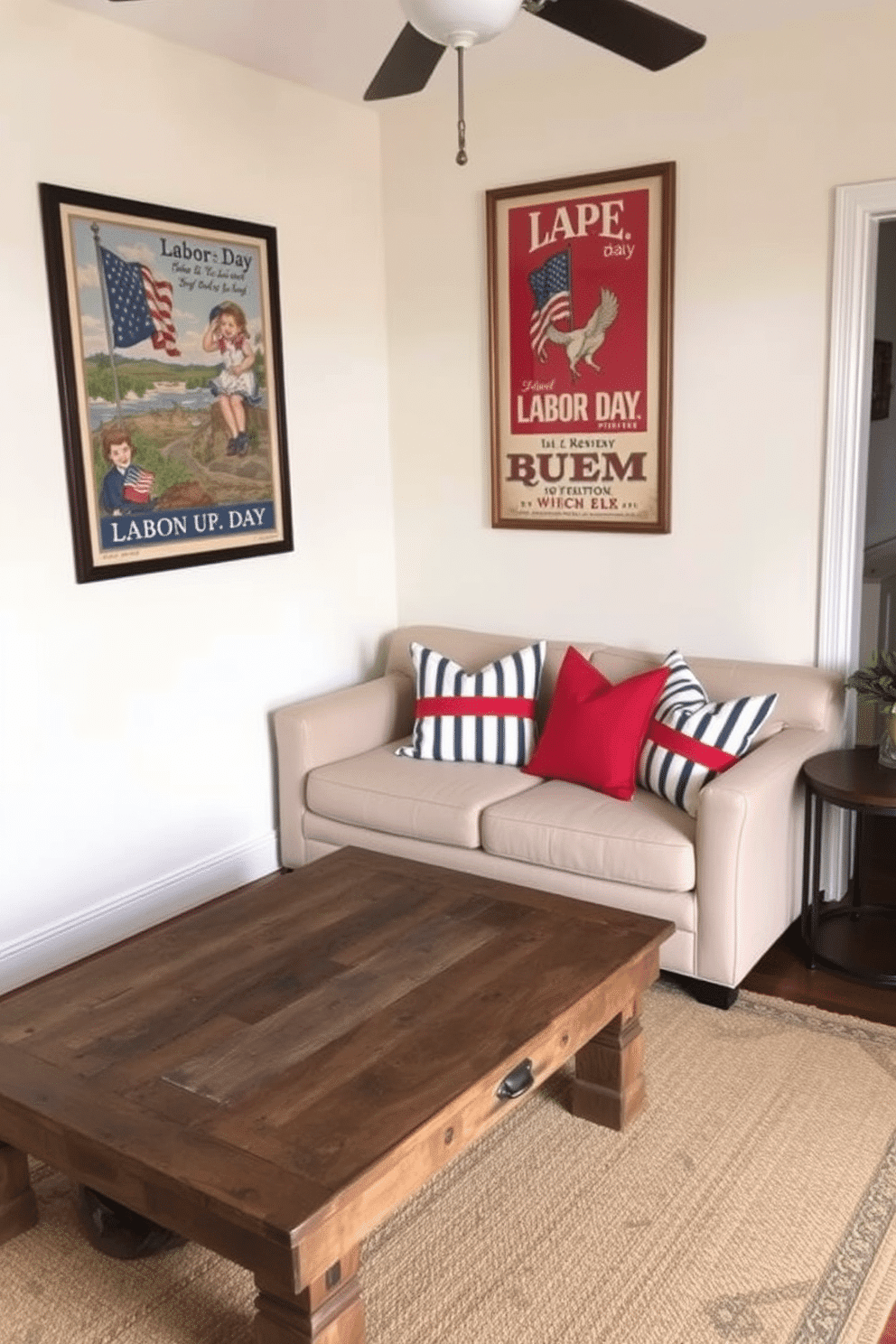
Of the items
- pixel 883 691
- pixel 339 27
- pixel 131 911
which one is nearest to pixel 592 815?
pixel 883 691

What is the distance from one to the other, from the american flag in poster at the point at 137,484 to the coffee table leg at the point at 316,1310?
2.28 meters

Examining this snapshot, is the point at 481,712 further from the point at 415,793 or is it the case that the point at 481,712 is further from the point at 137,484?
the point at 137,484

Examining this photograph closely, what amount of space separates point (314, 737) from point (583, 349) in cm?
156

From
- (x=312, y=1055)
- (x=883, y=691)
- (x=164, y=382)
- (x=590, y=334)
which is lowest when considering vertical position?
(x=312, y=1055)

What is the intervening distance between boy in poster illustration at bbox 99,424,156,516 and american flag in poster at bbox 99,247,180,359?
0.26 m

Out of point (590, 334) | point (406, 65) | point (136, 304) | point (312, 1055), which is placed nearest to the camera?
point (312, 1055)

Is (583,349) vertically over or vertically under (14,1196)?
over

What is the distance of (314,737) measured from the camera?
3.75 m

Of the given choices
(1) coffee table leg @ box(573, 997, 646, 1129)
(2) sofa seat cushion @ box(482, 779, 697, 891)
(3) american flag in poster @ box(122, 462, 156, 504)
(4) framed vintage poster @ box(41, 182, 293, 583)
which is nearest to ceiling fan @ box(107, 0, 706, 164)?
(4) framed vintage poster @ box(41, 182, 293, 583)

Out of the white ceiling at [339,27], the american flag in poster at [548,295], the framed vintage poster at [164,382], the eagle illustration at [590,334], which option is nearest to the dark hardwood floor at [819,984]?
the eagle illustration at [590,334]

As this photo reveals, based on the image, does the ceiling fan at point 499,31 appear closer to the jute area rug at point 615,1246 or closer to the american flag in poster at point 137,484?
the american flag in poster at point 137,484

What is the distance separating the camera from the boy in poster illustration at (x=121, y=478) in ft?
10.9

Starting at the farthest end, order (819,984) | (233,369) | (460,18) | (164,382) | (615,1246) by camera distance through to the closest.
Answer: (233,369), (164,382), (819,984), (615,1246), (460,18)

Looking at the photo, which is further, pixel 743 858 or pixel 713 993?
pixel 713 993
